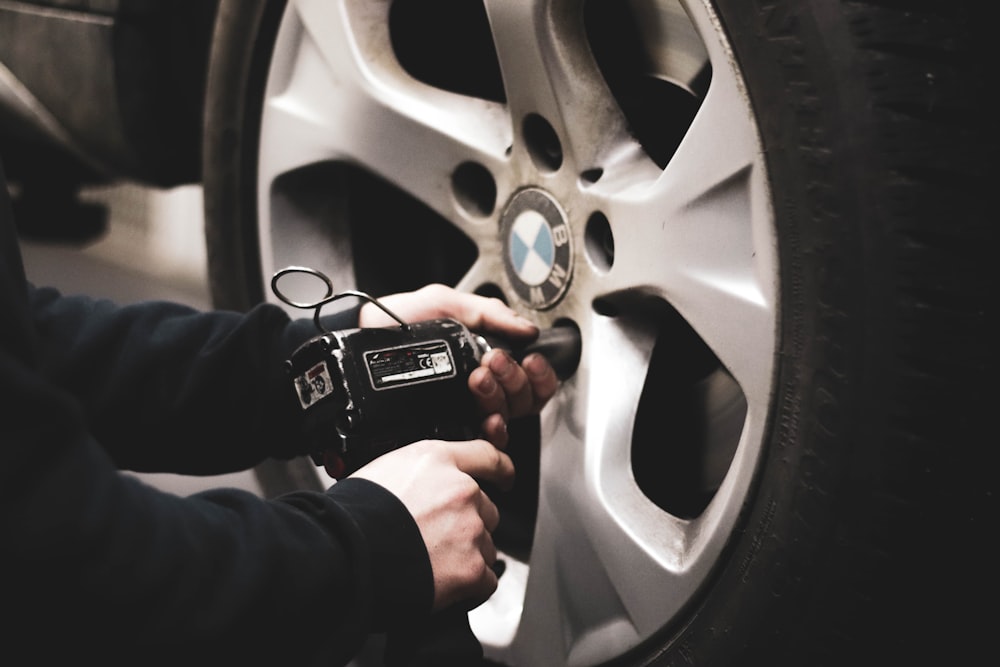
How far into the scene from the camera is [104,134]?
1.40 m

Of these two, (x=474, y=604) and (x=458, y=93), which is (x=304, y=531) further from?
(x=458, y=93)

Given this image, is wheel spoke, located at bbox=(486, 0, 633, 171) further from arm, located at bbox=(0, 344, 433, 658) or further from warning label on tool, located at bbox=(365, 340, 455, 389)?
arm, located at bbox=(0, 344, 433, 658)

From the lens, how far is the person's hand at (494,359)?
0.88 m

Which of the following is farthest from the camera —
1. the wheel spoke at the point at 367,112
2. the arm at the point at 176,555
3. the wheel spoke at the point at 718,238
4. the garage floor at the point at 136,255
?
the garage floor at the point at 136,255

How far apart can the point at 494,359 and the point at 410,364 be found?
70mm

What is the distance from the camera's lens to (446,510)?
2.42 feet

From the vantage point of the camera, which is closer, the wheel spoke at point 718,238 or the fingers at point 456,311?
the wheel spoke at point 718,238

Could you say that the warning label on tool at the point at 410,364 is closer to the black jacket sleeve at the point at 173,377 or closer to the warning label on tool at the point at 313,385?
the warning label on tool at the point at 313,385

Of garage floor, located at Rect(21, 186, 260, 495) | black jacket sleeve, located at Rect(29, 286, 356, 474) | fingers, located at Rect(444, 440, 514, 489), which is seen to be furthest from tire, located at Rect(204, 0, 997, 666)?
garage floor, located at Rect(21, 186, 260, 495)

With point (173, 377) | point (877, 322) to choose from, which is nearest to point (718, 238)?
point (877, 322)

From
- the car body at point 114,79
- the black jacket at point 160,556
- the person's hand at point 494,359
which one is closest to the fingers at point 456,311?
the person's hand at point 494,359

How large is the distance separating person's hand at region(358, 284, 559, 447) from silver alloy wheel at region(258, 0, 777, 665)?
0.04 metres

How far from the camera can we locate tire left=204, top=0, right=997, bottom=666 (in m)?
0.63

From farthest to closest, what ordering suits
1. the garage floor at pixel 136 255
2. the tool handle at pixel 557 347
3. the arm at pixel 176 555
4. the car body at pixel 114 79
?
the garage floor at pixel 136 255 → the car body at pixel 114 79 → the tool handle at pixel 557 347 → the arm at pixel 176 555
